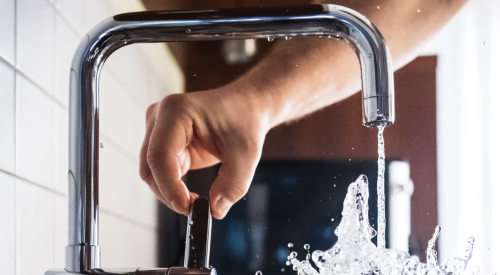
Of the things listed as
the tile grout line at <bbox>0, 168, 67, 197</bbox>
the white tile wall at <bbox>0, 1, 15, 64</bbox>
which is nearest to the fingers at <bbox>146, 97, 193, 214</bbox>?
the tile grout line at <bbox>0, 168, 67, 197</bbox>

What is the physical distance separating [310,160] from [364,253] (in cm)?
20

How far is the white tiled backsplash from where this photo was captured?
0.61 m

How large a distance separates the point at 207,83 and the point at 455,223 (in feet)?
1.35

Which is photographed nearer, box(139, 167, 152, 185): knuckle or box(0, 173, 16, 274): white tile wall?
box(0, 173, 16, 274): white tile wall

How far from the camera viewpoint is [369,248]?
0.71 meters

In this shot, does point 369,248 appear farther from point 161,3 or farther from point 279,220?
point 161,3

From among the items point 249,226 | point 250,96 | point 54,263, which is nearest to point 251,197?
point 249,226

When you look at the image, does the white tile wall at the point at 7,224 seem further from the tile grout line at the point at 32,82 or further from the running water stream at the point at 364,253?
the running water stream at the point at 364,253

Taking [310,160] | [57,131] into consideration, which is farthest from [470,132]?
[57,131]

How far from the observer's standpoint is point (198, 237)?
58 cm

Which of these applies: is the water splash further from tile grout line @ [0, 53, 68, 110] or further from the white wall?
tile grout line @ [0, 53, 68, 110]

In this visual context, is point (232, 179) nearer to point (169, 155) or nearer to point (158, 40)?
point (169, 155)

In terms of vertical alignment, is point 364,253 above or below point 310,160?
below

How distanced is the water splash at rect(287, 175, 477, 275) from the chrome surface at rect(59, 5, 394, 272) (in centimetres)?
23
